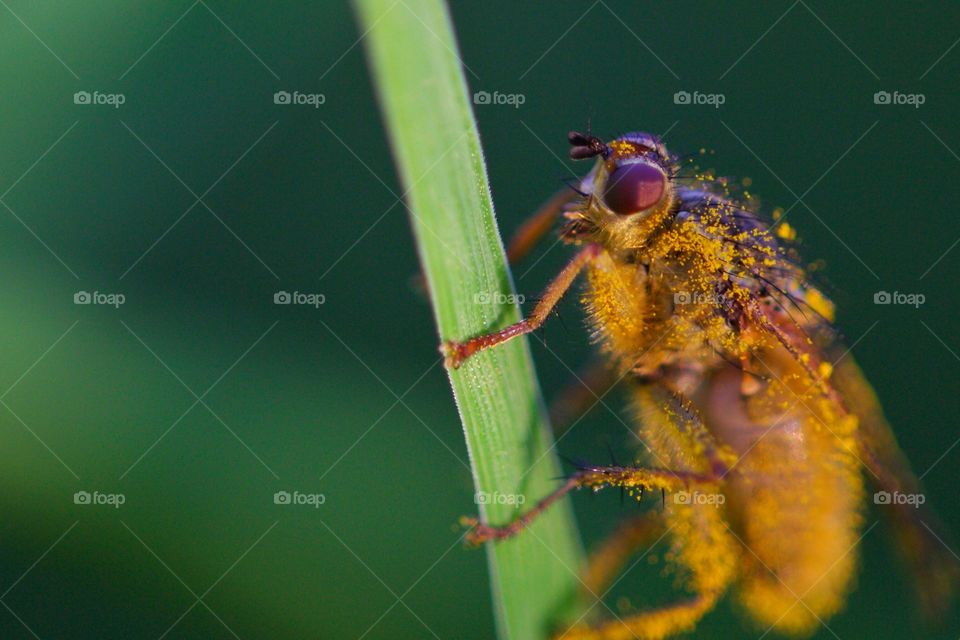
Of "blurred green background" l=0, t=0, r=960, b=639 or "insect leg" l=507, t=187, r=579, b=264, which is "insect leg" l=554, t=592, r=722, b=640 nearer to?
"blurred green background" l=0, t=0, r=960, b=639

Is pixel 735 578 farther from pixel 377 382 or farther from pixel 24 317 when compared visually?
pixel 24 317

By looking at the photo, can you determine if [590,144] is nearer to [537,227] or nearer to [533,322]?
[537,227]

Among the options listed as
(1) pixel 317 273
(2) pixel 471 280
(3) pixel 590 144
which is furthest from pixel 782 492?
(1) pixel 317 273

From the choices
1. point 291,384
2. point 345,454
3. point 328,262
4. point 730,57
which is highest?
point 730,57

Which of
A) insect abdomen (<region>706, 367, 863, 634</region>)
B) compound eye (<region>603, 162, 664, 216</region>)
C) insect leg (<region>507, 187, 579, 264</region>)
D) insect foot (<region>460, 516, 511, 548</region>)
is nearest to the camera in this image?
insect foot (<region>460, 516, 511, 548</region>)

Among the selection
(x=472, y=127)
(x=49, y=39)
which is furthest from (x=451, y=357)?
(x=49, y=39)

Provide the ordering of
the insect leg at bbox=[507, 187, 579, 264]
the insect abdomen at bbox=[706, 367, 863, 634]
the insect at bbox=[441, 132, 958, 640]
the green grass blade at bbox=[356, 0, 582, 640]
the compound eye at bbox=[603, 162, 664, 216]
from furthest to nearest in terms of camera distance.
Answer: the insect abdomen at bbox=[706, 367, 863, 634] → the insect leg at bbox=[507, 187, 579, 264] → the insect at bbox=[441, 132, 958, 640] → the compound eye at bbox=[603, 162, 664, 216] → the green grass blade at bbox=[356, 0, 582, 640]

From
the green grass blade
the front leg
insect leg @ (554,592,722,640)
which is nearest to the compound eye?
the front leg

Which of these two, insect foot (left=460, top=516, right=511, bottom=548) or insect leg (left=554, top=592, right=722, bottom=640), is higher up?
insect foot (left=460, top=516, right=511, bottom=548)
